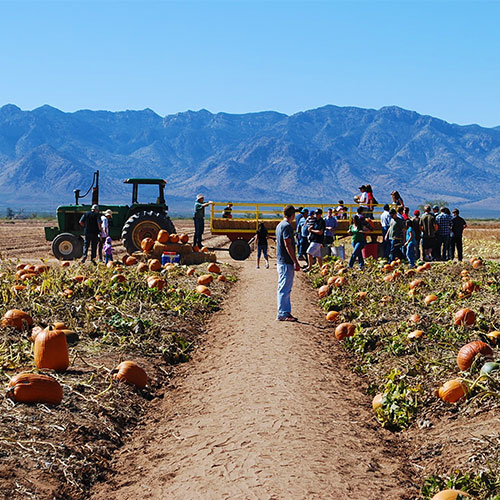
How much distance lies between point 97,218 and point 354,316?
9.90m

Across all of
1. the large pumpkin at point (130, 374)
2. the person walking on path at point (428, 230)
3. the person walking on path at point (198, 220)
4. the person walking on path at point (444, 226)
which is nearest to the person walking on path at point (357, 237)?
the person walking on path at point (428, 230)

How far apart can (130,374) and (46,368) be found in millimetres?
883

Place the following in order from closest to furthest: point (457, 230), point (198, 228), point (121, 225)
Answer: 1. point (457, 230)
2. point (198, 228)
3. point (121, 225)

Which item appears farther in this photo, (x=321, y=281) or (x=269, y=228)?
(x=269, y=228)

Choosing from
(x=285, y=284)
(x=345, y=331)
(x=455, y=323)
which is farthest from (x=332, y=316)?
(x=455, y=323)

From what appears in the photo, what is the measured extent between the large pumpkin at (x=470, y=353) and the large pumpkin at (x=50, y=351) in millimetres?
4193

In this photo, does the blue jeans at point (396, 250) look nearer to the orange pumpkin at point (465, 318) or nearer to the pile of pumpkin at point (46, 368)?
the orange pumpkin at point (465, 318)

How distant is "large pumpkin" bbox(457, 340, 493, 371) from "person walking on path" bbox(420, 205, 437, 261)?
14.4 m

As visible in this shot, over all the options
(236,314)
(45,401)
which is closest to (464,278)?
(236,314)

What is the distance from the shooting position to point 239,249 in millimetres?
25203

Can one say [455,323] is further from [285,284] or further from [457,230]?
[457,230]

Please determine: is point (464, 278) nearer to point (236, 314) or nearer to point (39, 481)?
point (236, 314)

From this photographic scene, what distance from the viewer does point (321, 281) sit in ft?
59.1

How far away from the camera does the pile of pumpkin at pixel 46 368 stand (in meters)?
7.11
